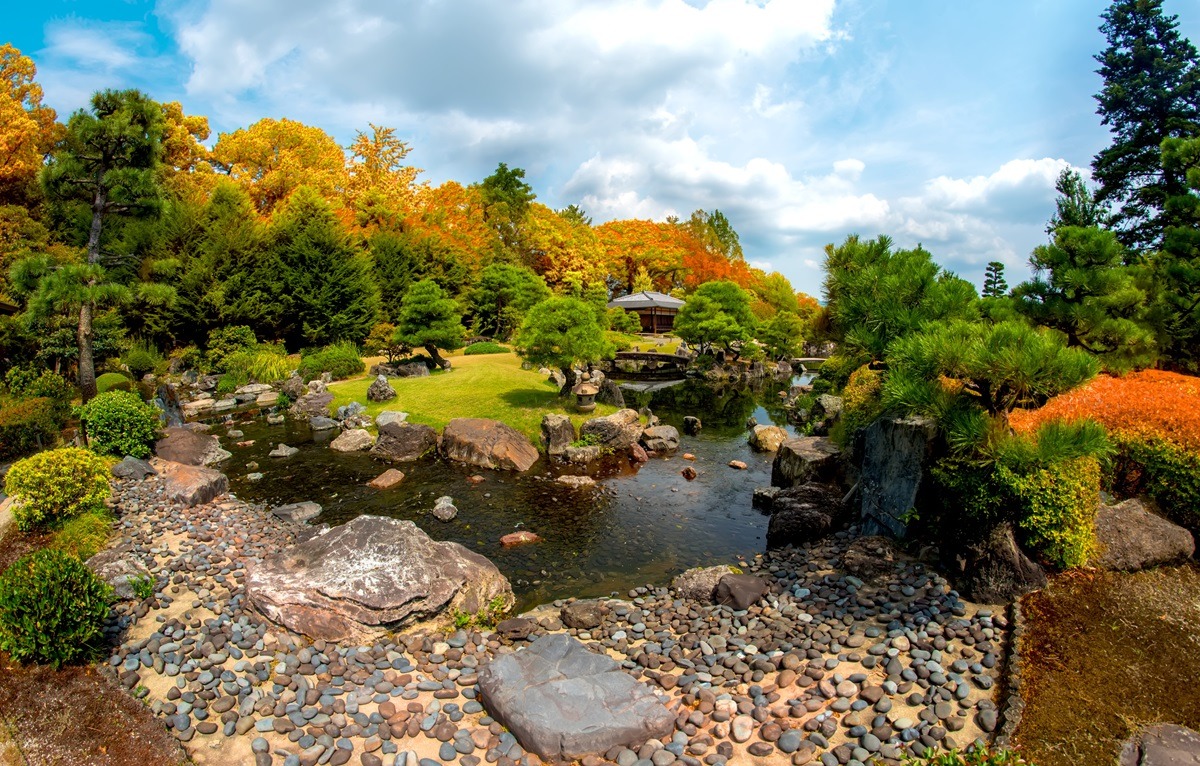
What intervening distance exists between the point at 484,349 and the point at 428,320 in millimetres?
7367

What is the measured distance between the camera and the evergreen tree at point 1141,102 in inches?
700

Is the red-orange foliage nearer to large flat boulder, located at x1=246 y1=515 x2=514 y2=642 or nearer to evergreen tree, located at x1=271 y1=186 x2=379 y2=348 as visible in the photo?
large flat boulder, located at x1=246 y1=515 x2=514 y2=642

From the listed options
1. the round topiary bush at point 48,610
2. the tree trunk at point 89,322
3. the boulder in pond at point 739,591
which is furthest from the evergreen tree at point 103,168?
the boulder in pond at point 739,591

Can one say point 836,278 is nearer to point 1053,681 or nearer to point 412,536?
point 1053,681

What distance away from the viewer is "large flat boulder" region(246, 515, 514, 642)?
6977 millimetres

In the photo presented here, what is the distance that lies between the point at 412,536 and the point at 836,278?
10420 mm

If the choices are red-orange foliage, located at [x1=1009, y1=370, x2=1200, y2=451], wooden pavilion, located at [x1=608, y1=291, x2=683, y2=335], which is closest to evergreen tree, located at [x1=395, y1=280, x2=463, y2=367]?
red-orange foliage, located at [x1=1009, y1=370, x2=1200, y2=451]

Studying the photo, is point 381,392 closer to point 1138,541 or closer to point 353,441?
point 353,441

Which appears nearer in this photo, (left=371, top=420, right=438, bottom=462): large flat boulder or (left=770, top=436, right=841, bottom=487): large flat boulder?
(left=770, top=436, right=841, bottom=487): large flat boulder

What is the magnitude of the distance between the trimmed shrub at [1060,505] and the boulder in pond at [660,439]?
36.8 ft

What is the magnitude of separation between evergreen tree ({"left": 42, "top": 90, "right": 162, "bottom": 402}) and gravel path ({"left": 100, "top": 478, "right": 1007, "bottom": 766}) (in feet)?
33.9

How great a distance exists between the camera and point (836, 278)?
13.0 m

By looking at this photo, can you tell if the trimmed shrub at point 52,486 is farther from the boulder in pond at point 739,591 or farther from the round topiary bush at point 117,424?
the boulder in pond at point 739,591

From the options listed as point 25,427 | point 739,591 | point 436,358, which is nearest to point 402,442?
point 25,427
